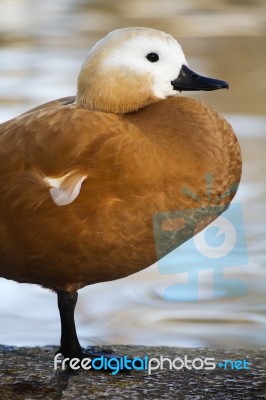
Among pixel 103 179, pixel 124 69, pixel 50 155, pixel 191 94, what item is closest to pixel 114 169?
pixel 103 179

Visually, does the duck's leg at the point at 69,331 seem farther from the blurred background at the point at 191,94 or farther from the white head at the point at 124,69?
the blurred background at the point at 191,94

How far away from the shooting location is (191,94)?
320 inches

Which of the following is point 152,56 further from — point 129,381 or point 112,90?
point 129,381

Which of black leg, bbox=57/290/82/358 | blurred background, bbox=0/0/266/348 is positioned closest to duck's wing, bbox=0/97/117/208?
black leg, bbox=57/290/82/358

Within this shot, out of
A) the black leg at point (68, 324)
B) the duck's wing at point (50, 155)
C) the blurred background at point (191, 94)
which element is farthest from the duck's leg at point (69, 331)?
the blurred background at point (191, 94)

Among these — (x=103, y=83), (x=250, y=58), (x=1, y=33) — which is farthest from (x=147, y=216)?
(x=1, y=33)

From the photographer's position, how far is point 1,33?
10.9 m

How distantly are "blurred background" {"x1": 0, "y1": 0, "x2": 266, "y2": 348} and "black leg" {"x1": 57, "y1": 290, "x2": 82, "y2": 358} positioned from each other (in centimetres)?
99

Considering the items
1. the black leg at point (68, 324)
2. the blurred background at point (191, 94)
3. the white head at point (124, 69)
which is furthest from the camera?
the blurred background at point (191, 94)

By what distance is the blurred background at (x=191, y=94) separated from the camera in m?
4.97

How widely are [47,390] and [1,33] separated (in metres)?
7.96

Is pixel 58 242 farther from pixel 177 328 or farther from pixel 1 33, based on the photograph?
pixel 1 33

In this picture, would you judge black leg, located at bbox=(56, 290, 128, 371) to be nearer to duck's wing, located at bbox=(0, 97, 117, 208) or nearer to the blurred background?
duck's wing, located at bbox=(0, 97, 117, 208)

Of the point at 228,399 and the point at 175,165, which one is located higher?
the point at 175,165
